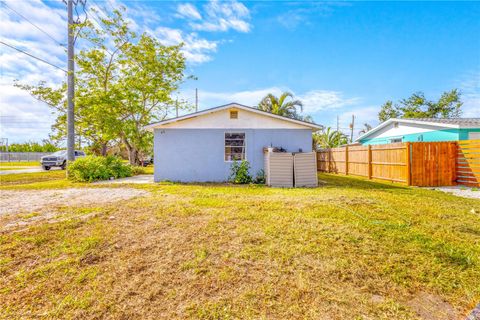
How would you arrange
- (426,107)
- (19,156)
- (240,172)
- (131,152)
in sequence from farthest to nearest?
(19,156), (426,107), (131,152), (240,172)

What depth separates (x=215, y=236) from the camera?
3566mm

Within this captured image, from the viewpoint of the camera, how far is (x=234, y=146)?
10406mm

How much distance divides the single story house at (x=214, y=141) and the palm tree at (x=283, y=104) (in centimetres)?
1175

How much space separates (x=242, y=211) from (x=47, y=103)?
18494 millimetres

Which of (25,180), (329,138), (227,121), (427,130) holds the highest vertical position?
(329,138)

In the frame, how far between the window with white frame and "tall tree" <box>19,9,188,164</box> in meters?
7.57

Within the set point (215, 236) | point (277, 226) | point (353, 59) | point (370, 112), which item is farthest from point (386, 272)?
point (370, 112)

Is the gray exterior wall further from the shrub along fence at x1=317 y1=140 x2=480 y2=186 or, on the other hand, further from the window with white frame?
the shrub along fence at x1=317 y1=140 x2=480 y2=186

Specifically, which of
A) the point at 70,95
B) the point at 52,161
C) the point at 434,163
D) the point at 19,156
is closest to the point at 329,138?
the point at 434,163

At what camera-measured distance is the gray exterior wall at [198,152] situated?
33.5 feet

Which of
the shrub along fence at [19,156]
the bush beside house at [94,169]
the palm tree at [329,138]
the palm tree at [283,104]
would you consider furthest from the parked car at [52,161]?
the shrub along fence at [19,156]

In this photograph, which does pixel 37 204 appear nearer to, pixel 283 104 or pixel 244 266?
pixel 244 266

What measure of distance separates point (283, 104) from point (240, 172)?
13890 mm

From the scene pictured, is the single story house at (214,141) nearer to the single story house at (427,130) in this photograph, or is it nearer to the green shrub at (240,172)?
the green shrub at (240,172)
